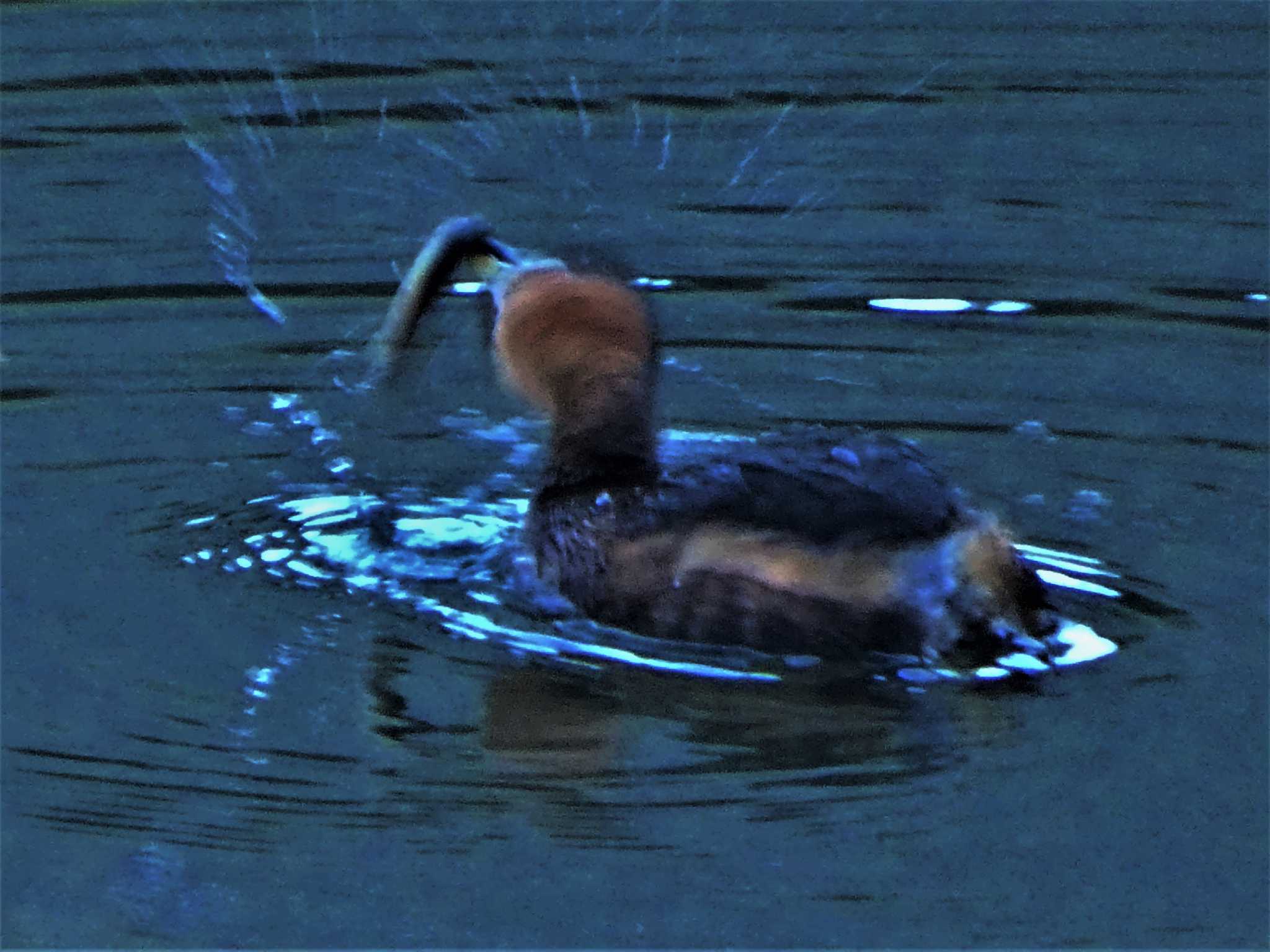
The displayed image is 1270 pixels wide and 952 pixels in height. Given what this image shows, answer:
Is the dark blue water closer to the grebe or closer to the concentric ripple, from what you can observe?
the concentric ripple

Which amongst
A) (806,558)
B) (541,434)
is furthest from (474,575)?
(541,434)

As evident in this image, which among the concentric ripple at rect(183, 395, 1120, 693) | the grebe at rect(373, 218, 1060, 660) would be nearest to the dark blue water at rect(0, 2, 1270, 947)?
the concentric ripple at rect(183, 395, 1120, 693)

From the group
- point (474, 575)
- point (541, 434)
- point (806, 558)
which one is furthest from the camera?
point (541, 434)

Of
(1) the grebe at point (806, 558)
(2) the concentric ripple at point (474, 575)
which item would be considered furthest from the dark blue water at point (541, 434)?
(1) the grebe at point (806, 558)

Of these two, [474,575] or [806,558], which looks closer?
[806,558]

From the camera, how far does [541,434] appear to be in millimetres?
7590

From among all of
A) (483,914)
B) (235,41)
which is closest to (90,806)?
(483,914)

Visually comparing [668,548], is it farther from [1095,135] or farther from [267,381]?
[1095,135]

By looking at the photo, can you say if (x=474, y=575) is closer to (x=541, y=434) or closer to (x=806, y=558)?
(x=806, y=558)

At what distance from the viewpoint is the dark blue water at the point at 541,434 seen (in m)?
4.86

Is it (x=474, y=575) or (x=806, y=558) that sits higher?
(x=806, y=558)

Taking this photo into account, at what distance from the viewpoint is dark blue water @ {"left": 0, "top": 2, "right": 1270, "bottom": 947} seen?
191 inches

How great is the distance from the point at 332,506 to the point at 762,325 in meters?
1.95

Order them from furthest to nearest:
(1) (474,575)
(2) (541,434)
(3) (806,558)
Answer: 1. (2) (541,434)
2. (1) (474,575)
3. (3) (806,558)
